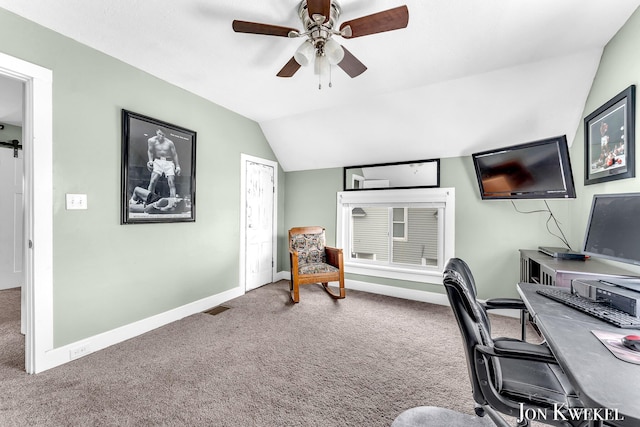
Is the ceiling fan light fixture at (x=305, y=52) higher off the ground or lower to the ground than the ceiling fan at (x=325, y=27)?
lower

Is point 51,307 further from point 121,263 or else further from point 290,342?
point 290,342

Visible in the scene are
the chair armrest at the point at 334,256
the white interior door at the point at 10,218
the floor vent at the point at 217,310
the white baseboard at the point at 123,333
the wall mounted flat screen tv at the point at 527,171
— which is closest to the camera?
the white baseboard at the point at 123,333

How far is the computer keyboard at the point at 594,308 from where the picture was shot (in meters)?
1.13

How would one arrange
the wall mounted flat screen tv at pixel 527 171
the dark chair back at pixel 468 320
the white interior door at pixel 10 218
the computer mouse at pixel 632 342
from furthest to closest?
1. the white interior door at pixel 10 218
2. the wall mounted flat screen tv at pixel 527 171
3. the dark chair back at pixel 468 320
4. the computer mouse at pixel 632 342

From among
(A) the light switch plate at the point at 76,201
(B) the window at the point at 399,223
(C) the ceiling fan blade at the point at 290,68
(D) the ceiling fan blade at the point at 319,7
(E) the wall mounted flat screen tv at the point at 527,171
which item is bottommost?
(B) the window at the point at 399,223

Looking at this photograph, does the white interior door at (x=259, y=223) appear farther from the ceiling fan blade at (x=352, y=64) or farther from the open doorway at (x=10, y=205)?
the open doorway at (x=10, y=205)

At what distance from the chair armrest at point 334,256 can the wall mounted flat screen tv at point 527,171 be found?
1951mm

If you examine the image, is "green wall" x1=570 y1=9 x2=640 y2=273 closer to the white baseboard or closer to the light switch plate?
the white baseboard

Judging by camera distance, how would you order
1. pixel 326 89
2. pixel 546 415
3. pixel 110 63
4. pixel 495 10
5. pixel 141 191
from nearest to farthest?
pixel 546 415
pixel 495 10
pixel 110 63
pixel 141 191
pixel 326 89

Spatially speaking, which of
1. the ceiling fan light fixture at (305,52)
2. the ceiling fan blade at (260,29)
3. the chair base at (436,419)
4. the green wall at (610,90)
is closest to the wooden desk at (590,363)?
the chair base at (436,419)

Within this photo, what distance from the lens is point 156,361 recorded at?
2.16 metres

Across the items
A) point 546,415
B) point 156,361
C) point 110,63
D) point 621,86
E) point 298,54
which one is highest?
point 110,63

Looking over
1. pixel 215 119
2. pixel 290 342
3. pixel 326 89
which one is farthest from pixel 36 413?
pixel 326 89

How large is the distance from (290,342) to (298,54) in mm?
2392
